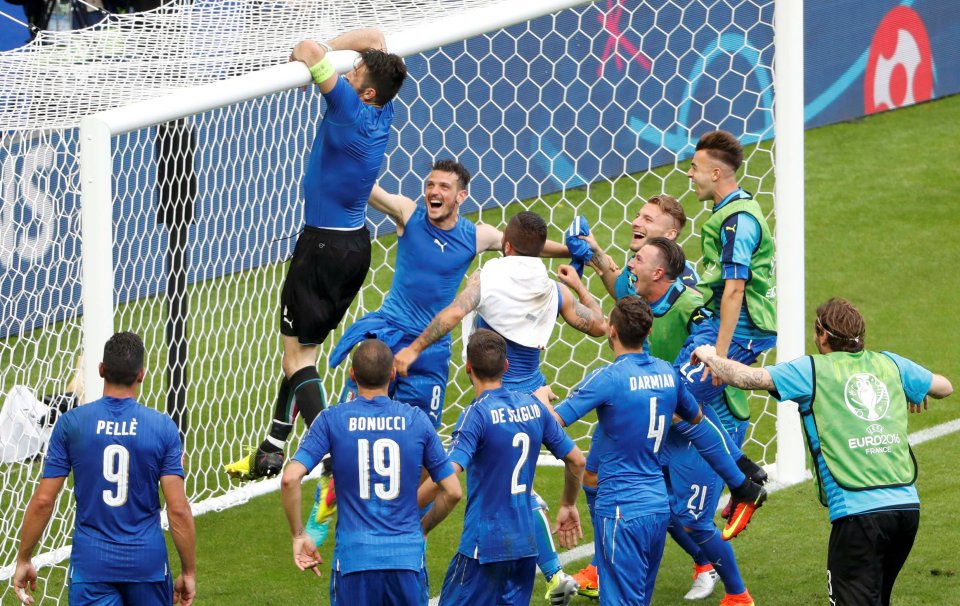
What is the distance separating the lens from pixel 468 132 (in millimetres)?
12688

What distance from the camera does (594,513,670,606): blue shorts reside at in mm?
5812

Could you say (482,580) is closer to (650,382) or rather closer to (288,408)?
(650,382)

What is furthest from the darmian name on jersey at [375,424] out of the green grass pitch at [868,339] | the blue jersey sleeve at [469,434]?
the green grass pitch at [868,339]

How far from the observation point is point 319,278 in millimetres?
6812

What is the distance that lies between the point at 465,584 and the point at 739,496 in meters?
1.41

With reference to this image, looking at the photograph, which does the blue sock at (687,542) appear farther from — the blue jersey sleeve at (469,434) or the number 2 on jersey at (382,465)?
the number 2 on jersey at (382,465)

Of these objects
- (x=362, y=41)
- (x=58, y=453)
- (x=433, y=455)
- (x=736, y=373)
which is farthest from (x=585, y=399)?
(x=362, y=41)

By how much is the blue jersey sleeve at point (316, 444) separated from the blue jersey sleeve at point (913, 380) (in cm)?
211

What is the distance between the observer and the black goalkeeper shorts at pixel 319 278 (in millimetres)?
6789

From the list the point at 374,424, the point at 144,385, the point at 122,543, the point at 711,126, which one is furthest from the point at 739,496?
the point at 711,126

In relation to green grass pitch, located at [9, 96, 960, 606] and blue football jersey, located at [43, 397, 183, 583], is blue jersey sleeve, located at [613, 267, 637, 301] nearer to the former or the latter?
green grass pitch, located at [9, 96, 960, 606]

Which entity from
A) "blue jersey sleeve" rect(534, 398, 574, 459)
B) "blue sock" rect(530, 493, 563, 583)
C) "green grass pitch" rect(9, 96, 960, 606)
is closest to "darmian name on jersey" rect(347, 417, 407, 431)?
"blue jersey sleeve" rect(534, 398, 574, 459)

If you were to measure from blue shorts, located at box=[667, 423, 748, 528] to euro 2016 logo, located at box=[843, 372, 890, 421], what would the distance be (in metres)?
1.12

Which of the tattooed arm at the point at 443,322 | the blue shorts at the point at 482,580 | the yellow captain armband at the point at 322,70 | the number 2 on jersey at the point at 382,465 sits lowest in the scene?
the blue shorts at the point at 482,580
